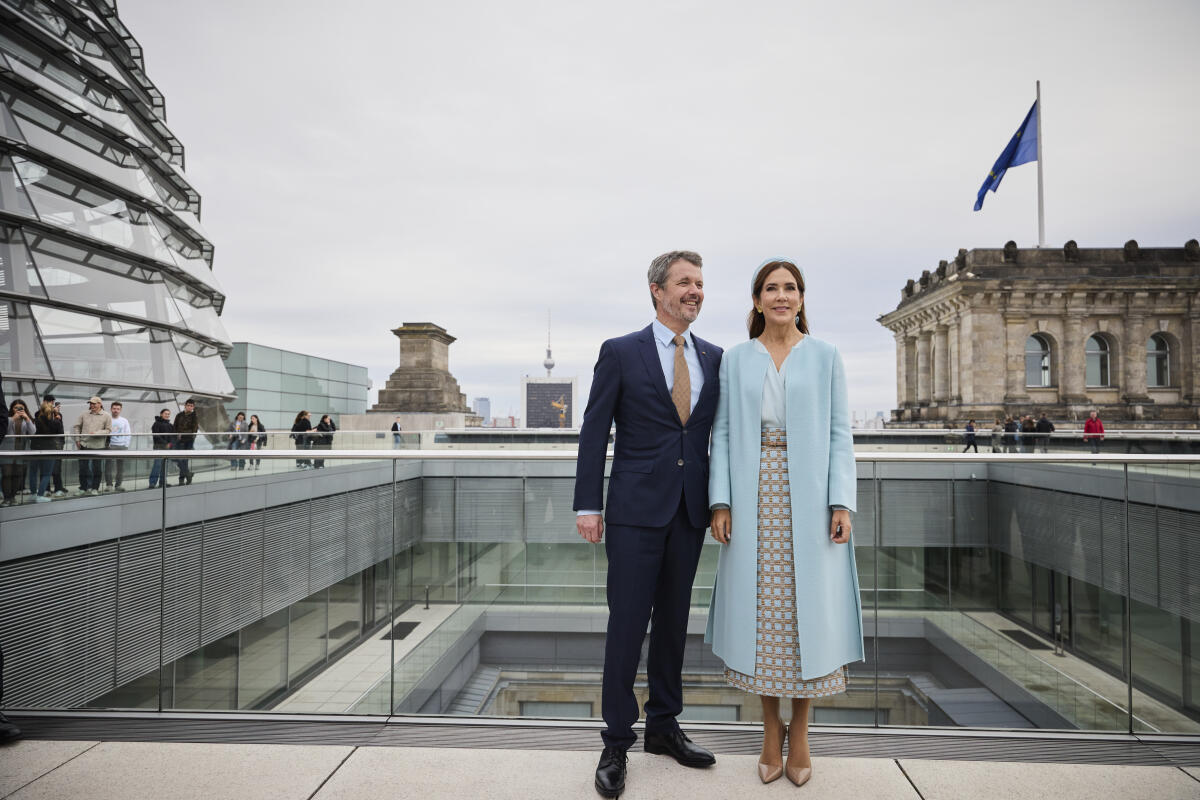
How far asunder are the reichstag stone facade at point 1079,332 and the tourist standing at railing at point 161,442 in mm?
31403

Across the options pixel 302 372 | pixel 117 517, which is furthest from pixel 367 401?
pixel 117 517

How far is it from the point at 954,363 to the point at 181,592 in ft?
115

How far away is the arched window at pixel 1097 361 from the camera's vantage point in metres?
30.5

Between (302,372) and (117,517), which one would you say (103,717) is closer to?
(117,517)

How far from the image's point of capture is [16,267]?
13344 millimetres

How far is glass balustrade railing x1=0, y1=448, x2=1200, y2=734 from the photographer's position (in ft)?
10.9

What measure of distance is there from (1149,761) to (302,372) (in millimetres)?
41864

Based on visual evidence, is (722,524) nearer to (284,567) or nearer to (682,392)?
(682,392)

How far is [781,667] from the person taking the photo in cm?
279

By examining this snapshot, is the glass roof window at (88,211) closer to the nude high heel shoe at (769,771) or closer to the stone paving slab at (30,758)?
the stone paving slab at (30,758)

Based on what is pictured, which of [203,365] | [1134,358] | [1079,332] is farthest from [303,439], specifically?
[1134,358]

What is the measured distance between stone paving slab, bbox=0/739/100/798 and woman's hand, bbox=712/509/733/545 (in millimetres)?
3189

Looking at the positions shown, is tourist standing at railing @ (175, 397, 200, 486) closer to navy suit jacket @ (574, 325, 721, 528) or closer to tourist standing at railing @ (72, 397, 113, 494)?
tourist standing at railing @ (72, 397, 113, 494)

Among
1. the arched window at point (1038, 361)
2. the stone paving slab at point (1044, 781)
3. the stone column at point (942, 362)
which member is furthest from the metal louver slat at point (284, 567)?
the stone column at point (942, 362)
